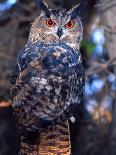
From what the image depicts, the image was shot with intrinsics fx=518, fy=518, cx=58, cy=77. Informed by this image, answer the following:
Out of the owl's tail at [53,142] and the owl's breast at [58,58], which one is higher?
the owl's breast at [58,58]

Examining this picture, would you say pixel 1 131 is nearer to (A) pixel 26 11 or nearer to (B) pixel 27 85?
(A) pixel 26 11

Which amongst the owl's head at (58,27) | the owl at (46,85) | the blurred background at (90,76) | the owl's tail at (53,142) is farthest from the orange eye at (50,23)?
the blurred background at (90,76)

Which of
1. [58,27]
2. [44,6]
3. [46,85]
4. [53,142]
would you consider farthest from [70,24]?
[53,142]

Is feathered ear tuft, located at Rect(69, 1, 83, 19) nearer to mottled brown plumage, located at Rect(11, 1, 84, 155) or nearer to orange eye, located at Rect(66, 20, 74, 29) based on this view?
orange eye, located at Rect(66, 20, 74, 29)

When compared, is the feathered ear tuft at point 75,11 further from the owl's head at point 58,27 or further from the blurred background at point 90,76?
the blurred background at point 90,76

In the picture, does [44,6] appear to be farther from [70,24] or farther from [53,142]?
[53,142]

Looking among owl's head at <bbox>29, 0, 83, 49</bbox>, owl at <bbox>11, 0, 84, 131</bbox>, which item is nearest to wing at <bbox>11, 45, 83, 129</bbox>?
owl at <bbox>11, 0, 84, 131</bbox>
